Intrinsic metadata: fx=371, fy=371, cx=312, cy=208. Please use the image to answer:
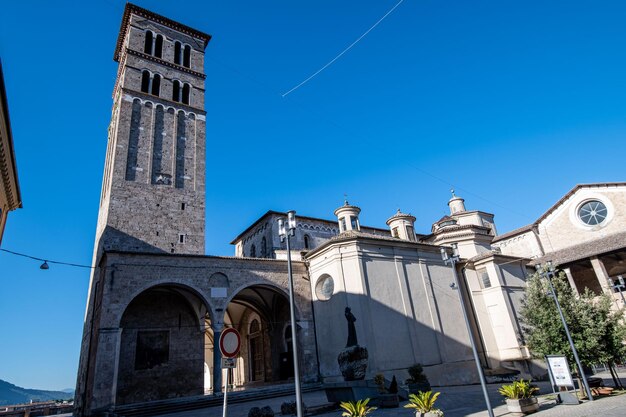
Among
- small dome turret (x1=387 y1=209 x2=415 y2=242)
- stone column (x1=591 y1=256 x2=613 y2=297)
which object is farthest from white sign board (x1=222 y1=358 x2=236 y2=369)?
stone column (x1=591 y1=256 x2=613 y2=297)

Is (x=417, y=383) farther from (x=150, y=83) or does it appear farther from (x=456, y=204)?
(x=150, y=83)

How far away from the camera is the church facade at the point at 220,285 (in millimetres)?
18609

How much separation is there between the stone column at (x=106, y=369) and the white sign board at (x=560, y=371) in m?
16.6

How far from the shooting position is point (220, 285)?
19797mm

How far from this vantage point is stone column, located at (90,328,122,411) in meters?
15.3

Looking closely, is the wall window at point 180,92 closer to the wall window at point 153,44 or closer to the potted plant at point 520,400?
the wall window at point 153,44

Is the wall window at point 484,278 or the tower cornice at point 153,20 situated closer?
the wall window at point 484,278

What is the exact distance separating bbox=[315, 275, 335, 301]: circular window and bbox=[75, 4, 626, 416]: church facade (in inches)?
3.2

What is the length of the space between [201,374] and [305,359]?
580 centimetres

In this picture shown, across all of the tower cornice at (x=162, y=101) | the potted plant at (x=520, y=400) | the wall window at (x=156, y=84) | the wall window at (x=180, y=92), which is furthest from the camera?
the wall window at (x=180, y=92)

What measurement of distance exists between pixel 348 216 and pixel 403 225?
18.1ft

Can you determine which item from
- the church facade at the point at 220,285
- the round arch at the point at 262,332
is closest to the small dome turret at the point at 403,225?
the church facade at the point at 220,285

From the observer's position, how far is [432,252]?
925 inches

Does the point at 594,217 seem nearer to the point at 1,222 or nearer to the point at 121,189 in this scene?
the point at 121,189
